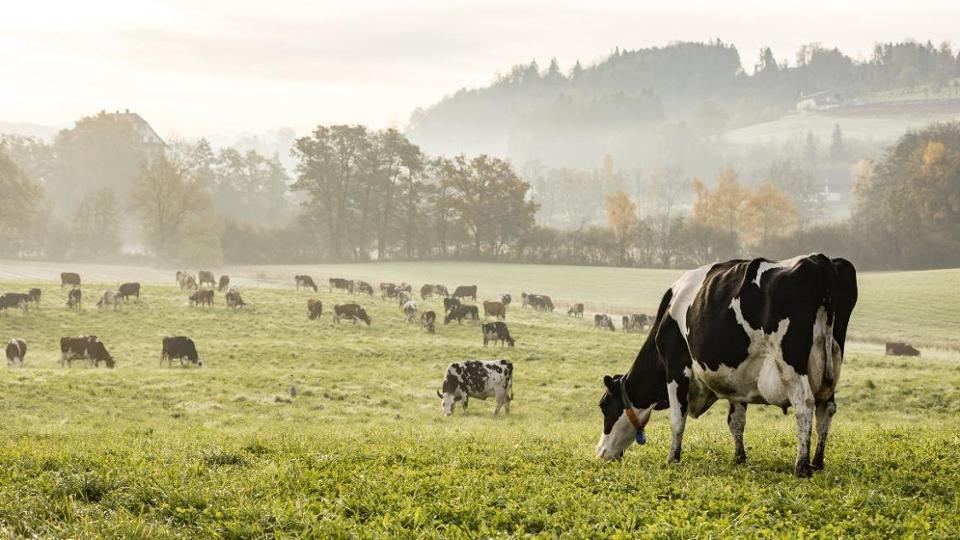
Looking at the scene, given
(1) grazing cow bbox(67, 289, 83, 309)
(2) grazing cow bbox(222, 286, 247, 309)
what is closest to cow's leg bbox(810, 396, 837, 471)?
(2) grazing cow bbox(222, 286, 247, 309)

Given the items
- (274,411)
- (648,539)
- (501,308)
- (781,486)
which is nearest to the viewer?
(648,539)

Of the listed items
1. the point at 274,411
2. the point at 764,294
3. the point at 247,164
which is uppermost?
the point at 247,164

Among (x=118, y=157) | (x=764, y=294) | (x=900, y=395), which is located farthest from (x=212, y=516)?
(x=118, y=157)

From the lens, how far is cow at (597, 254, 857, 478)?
27.1ft

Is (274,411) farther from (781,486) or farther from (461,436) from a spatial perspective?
(781,486)

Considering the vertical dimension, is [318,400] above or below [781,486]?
below

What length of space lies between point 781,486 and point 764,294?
216cm

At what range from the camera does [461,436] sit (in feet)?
41.6

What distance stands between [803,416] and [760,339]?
3.19 feet

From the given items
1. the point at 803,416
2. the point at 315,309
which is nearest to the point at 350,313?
the point at 315,309

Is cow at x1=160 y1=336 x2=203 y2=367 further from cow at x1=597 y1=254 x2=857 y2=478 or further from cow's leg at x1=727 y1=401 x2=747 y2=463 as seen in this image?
cow's leg at x1=727 y1=401 x2=747 y2=463

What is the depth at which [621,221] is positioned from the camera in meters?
98.1

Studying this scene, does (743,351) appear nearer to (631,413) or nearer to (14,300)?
(631,413)

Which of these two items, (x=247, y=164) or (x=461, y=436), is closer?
(x=461, y=436)
